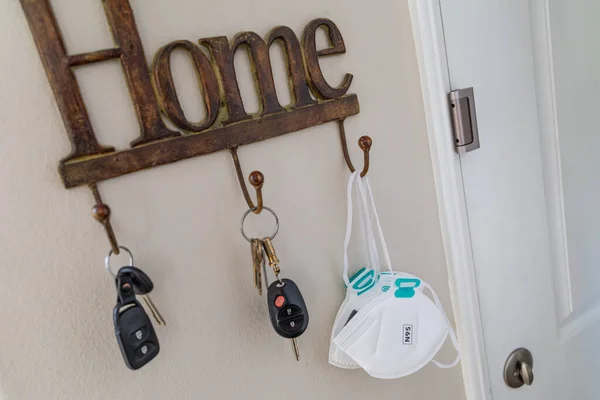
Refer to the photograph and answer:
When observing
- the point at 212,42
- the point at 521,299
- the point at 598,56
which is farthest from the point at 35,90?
the point at 598,56

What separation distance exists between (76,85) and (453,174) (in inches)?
20.2

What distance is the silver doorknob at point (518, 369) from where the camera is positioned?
0.77 m

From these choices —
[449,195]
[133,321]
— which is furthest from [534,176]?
[133,321]

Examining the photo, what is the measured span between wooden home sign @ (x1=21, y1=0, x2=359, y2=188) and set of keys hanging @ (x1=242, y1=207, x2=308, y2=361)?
0.10 meters

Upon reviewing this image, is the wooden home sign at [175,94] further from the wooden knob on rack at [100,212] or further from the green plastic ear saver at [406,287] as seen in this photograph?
the green plastic ear saver at [406,287]

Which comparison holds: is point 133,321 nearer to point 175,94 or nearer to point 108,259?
point 108,259

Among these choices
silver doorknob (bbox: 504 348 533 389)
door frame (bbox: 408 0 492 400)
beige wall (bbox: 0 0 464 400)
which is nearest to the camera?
beige wall (bbox: 0 0 464 400)

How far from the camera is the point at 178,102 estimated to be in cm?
46

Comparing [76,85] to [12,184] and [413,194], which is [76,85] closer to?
[12,184]

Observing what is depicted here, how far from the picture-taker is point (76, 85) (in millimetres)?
401

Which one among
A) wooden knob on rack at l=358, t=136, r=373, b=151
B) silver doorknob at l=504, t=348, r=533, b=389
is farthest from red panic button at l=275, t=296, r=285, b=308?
silver doorknob at l=504, t=348, r=533, b=389

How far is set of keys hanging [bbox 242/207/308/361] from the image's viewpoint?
488 mm

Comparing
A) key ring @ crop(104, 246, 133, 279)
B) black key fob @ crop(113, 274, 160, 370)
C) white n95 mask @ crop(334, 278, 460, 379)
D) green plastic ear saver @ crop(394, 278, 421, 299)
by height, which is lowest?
white n95 mask @ crop(334, 278, 460, 379)

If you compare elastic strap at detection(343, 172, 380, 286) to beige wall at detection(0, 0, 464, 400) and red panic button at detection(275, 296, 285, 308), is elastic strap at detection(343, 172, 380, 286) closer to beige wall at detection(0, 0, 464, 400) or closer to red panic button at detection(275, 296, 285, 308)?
beige wall at detection(0, 0, 464, 400)
